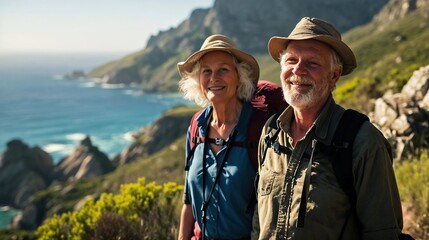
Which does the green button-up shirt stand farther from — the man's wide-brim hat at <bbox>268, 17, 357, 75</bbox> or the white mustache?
the man's wide-brim hat at <bbox>268, 17, 357, 75</bbox>

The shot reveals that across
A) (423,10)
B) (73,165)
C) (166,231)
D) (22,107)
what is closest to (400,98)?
(166,231)

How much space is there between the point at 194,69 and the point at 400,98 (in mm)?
6566

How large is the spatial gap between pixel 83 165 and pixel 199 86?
72885mm

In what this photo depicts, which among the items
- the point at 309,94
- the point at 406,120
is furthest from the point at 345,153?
the point at 406,120

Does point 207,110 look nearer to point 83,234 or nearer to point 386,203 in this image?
point 386,203

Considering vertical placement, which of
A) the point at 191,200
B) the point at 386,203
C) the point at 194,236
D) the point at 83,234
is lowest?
the point at 83,234

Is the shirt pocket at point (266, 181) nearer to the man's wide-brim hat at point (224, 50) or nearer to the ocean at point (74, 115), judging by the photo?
the man's wide-brim hat at point (224, 50)

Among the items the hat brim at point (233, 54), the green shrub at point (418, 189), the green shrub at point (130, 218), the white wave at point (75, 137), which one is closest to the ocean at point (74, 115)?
the white wave at point (75, 137)

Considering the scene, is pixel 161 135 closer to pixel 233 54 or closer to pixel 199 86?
pixel 199 86

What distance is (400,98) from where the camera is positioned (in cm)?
841

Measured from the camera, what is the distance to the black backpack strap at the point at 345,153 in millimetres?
2166

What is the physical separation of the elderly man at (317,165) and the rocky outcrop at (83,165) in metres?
71.4

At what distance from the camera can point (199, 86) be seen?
12.1 feet

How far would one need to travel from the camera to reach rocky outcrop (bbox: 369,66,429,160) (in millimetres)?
7137
